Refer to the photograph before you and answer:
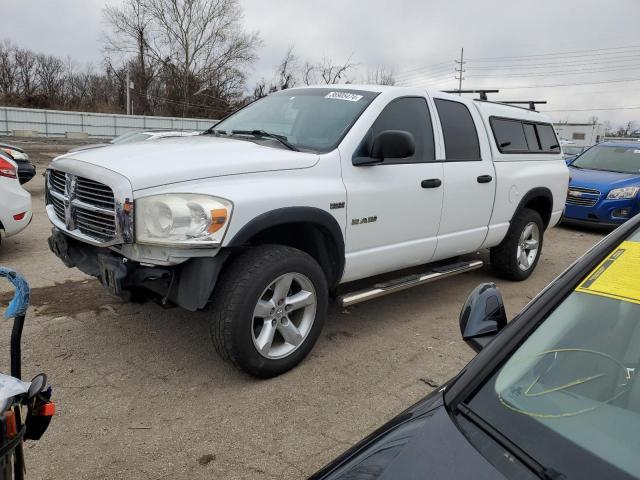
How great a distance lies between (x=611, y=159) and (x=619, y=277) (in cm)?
1029

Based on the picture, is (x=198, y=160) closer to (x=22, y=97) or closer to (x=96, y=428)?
(x=96, y=428)

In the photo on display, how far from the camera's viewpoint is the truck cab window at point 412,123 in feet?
13.7

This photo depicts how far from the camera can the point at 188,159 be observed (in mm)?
3301

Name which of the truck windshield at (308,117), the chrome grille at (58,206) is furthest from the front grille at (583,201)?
the chrome grille at (58,206)

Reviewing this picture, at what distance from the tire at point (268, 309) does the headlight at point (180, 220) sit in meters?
0.33

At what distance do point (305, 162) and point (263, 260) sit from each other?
0.76 metres

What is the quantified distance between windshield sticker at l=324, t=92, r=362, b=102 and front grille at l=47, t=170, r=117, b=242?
201cm

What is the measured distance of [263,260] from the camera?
10.7 feet

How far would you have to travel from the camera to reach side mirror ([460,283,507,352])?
1.89 metres

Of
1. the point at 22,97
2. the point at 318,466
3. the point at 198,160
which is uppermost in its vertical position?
the point at 22,97

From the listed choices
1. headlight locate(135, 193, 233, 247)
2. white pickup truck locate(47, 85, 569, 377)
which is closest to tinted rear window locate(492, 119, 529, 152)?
white pickup truck locate(47, 85, 569, 377)

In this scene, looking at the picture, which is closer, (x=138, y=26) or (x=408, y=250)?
(x=408, y=250)

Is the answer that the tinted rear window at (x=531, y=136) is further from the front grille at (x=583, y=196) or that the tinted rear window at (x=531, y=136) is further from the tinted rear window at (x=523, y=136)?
the front grille at (x=583, y=196)

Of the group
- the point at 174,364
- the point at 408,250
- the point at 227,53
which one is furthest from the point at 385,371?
the point at 227,53
